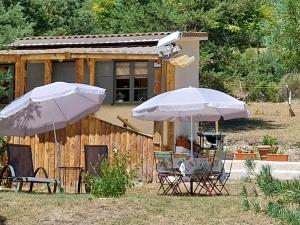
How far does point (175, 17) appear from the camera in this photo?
3117 cm

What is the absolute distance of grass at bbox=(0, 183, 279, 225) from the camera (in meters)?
9.17

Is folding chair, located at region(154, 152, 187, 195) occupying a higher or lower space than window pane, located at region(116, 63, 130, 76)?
lower

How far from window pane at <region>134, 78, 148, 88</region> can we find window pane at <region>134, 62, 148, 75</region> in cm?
20

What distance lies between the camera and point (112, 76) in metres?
20.8

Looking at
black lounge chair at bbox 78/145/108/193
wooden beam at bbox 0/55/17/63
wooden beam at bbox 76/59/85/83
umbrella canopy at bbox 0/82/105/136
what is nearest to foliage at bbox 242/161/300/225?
black lounge chair at bbox 78/145/108/193

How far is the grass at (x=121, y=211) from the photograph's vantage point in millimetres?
9172

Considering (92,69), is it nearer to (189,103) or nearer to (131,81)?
(131,81)

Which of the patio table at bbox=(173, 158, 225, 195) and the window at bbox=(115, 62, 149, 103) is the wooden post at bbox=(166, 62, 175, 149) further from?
the patio table at bbox=(173, 158, 225, 195)

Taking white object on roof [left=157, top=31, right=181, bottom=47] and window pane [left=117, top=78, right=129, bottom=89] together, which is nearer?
white object on roof [left=157, top=31, right=181, bottom=47]

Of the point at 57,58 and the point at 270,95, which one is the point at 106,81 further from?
the point at 270,95

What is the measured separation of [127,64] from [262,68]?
20.2 meters

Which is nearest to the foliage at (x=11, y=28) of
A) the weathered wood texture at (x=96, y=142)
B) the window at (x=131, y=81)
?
the weathered wood texture at (x=96, y=142)

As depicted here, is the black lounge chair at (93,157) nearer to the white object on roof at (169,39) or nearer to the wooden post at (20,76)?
the white object on roof at (169,39)

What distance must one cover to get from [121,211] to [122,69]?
11.7m
